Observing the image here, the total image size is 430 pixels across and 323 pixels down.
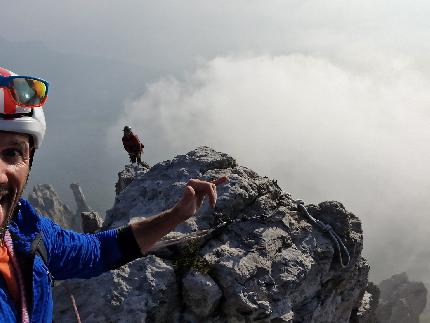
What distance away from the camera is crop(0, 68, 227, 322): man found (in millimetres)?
4238

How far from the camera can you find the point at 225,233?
13.1 metres

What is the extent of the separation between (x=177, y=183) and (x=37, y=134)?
10180 mm

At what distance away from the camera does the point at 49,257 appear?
5586 millimetres

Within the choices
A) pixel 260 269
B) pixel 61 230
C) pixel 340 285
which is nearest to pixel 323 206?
pixel 340 285

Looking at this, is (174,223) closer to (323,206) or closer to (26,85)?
(26,85)

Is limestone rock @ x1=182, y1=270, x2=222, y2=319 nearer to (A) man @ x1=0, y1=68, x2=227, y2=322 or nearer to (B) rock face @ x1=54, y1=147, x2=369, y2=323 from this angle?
(B) rock face @ x1=54, y1=147, x2=369, y2=323

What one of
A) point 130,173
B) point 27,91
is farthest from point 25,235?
point 130,173

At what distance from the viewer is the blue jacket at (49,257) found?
4527 mm

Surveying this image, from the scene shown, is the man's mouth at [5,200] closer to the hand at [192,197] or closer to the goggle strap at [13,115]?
the goggle strap at [13,115]

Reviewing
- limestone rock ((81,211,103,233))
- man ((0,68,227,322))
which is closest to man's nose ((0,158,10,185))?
man ((0,68,227,322))

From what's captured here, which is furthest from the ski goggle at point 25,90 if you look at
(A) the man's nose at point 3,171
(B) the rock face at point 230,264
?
(B) the rock face at point 230,264

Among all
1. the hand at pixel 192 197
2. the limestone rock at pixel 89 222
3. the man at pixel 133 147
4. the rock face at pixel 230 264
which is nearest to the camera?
the hand at pixel 192 197

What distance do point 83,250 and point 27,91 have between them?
2.66m

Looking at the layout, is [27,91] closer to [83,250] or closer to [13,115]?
[13,115]
